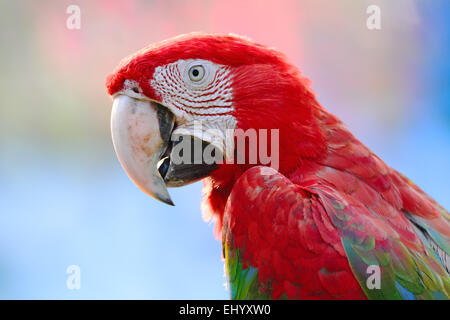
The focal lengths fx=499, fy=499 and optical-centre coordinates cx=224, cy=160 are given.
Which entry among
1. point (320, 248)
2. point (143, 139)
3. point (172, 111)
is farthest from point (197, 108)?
point (320, 248)

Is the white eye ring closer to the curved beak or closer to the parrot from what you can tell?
the parrot

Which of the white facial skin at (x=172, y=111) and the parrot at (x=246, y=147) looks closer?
the parrot at (x=246, y=147)

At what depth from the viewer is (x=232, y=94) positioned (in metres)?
1.42

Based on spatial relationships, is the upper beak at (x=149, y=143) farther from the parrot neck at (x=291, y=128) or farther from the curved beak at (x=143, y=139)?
the parrot neck at (x=291, y=128)

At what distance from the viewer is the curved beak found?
138 centimetres

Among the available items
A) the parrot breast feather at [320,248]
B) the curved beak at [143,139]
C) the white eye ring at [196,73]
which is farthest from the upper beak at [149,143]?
the parrot breast feather at [320,248]

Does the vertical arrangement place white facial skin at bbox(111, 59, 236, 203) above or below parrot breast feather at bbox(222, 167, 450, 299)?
above

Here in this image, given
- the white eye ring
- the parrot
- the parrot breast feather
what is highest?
the white eye ring

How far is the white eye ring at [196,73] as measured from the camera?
4.60 feet

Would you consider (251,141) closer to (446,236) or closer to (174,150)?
(174,150)

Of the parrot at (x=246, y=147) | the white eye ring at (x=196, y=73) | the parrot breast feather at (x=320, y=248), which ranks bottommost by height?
the parrot breast feather at (x=320, y=248)

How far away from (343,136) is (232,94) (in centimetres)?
35

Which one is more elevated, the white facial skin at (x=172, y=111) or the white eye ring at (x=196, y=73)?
the white eye ring at (x=196, y=73)

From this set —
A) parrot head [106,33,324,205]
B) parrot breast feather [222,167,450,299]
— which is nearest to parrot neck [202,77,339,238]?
parrot head [106,33,324,205]
